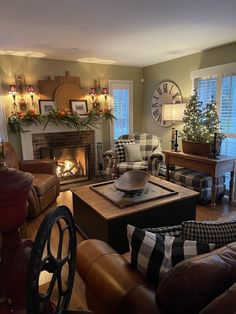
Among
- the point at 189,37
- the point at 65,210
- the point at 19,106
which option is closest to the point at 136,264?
the point at 65,210

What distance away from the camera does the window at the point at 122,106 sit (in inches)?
194

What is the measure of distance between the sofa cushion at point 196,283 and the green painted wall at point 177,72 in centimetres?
334

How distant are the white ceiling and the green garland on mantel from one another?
0.99 meters

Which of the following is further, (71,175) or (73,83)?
(71,175)

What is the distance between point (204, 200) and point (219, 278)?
273 cm

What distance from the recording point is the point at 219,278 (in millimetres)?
839

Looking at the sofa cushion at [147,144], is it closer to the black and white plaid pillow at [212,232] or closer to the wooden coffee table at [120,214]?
the wooden coffee table at [120,214]

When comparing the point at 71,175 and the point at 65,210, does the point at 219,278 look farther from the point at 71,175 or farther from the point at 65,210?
the point at 71,175

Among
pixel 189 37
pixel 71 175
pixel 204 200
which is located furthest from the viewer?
pixel 71 175

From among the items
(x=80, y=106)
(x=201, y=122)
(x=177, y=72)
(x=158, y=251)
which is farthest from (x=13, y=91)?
(x=158, y=251)

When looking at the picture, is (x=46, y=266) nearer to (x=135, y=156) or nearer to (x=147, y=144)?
(x=135, y=156)

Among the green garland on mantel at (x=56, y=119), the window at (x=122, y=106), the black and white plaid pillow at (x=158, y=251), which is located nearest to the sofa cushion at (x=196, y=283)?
the black and white plaid pillow at (x=158, y=251)

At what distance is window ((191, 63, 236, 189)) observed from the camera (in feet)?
11.2

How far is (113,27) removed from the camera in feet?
8.75
